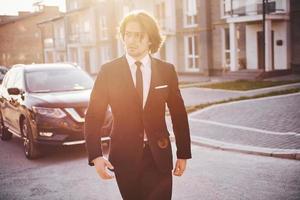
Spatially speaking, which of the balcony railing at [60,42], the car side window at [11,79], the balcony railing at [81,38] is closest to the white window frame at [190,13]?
the balcony railing at [81,38]

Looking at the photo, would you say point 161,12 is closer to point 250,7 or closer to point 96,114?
point 250,7

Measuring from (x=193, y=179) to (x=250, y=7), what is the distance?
74.4 feet

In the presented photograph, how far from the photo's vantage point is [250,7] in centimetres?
2716

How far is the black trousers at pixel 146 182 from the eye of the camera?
3236 millimetres

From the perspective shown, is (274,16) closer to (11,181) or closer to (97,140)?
(11,181)

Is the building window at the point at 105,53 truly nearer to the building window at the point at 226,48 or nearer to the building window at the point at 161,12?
the building window at the point at 161,12

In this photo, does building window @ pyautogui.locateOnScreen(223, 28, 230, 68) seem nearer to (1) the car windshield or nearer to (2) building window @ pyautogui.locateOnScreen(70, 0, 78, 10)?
(1) the car windshield

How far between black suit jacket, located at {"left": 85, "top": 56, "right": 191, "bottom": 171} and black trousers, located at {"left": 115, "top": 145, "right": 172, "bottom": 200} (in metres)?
0.06

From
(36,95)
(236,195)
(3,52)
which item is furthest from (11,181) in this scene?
(3,52)

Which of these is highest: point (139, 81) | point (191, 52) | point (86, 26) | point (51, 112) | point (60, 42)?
point (86, 26)

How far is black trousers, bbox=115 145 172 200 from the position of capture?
3.24 m

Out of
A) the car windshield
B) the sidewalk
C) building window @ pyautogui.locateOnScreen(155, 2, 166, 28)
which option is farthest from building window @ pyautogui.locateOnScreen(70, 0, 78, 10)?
the car windshield

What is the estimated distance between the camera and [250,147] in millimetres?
8070

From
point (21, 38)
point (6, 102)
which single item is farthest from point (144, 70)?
point (21, 38)
